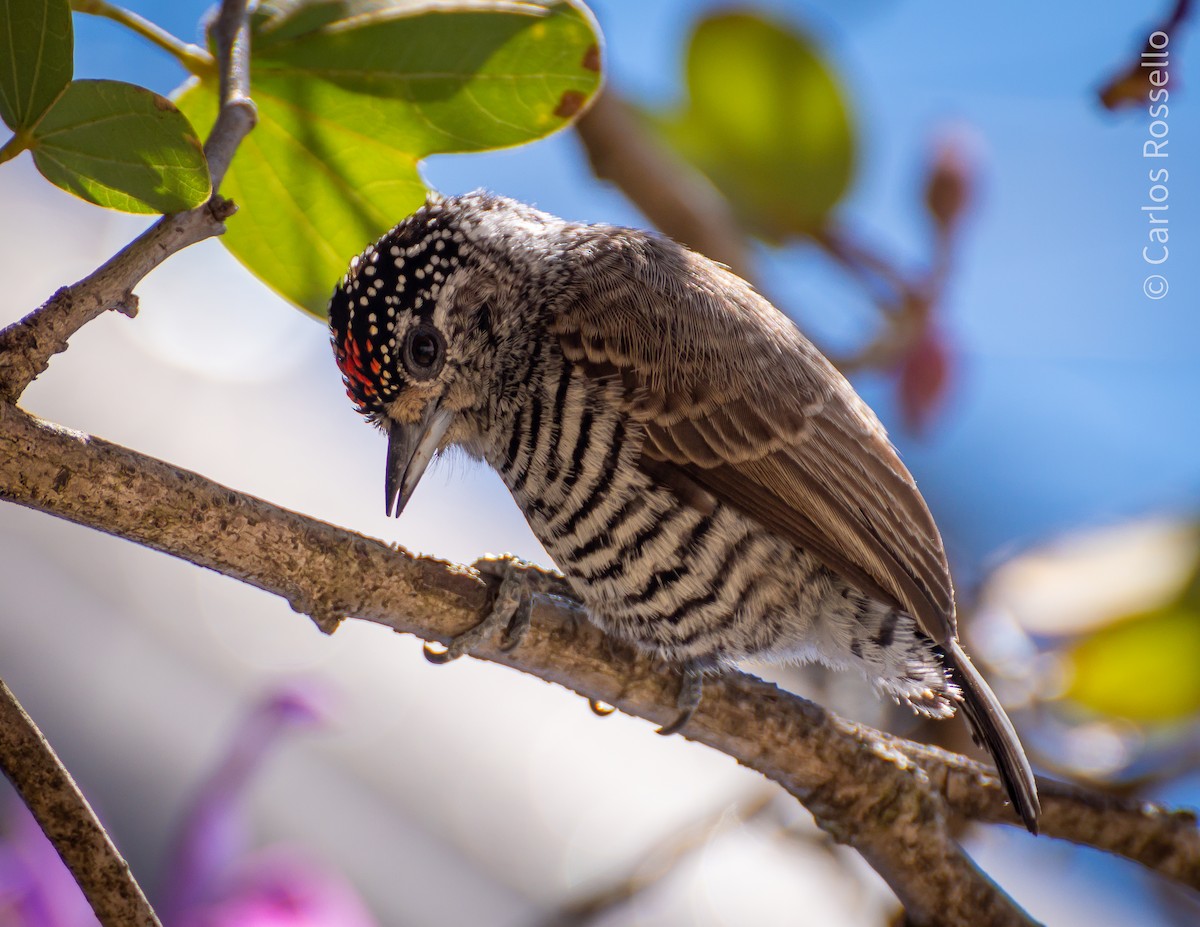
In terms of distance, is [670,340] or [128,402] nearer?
[670,340]

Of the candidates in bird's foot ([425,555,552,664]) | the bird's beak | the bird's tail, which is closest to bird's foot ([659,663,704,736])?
bird's foot ([425,555,552,664])

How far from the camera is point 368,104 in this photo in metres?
1.72

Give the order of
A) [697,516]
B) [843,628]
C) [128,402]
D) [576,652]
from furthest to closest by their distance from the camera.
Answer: [128,402], [843,628], [697,516], [576,652]

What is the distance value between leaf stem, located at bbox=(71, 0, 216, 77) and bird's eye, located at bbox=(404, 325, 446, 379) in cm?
79

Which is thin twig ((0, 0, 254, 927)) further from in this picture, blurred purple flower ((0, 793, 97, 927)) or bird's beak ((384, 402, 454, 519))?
bird's beak ((384, 402, 454, 519))

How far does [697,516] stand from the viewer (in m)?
2.24

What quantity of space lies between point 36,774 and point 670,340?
1438 millimetres

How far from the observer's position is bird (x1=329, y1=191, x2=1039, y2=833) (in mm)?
2223

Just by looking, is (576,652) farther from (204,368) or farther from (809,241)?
(204,368)

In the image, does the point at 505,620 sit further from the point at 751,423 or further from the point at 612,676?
the point at 751,423

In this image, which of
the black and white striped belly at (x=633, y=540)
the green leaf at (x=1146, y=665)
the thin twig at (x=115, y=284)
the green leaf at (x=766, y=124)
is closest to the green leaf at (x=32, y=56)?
the thin twig at (x=115, y=284)

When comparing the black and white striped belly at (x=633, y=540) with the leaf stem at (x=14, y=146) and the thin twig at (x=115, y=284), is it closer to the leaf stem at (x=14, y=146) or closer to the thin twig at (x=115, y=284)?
the thin twig at (x=115, y=284)

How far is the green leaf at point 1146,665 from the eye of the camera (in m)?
2.63

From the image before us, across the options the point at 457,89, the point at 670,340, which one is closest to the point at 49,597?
the point at 670,340
